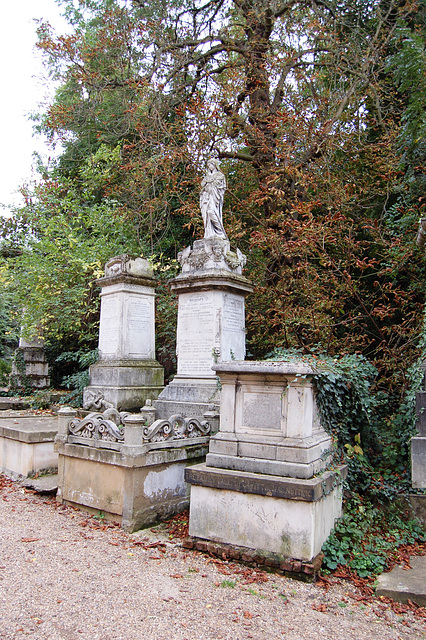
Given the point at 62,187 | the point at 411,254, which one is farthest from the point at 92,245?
the point at 411,254

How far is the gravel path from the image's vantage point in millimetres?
3270

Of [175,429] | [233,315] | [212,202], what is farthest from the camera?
[212,202]

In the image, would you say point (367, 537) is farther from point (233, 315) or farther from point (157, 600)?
point (233, 315)

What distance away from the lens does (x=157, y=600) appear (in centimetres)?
368

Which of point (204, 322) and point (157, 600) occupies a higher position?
point (204, 322)

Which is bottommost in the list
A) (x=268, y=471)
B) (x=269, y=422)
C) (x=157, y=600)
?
(x=157, y=600)

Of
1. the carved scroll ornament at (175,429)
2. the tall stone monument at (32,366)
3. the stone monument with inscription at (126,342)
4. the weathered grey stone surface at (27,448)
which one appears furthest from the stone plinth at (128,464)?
the tall stone monument at (32,366)

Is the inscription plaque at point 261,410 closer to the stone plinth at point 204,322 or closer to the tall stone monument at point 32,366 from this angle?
Result: the stone plinth at point 204,322

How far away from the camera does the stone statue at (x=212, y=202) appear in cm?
791

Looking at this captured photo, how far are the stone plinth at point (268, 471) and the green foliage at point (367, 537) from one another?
0.56ft

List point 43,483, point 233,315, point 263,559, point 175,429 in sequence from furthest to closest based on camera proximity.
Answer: point 233,315 → point 43,483 → point 175,429 → point 263,559

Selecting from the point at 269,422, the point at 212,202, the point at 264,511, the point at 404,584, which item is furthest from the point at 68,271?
the point at 404,584

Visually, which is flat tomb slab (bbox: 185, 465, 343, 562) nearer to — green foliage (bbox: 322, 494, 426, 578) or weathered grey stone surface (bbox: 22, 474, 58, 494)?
green foliage (bbox: 322, 494, 426, 578)

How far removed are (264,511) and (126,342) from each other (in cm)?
484
